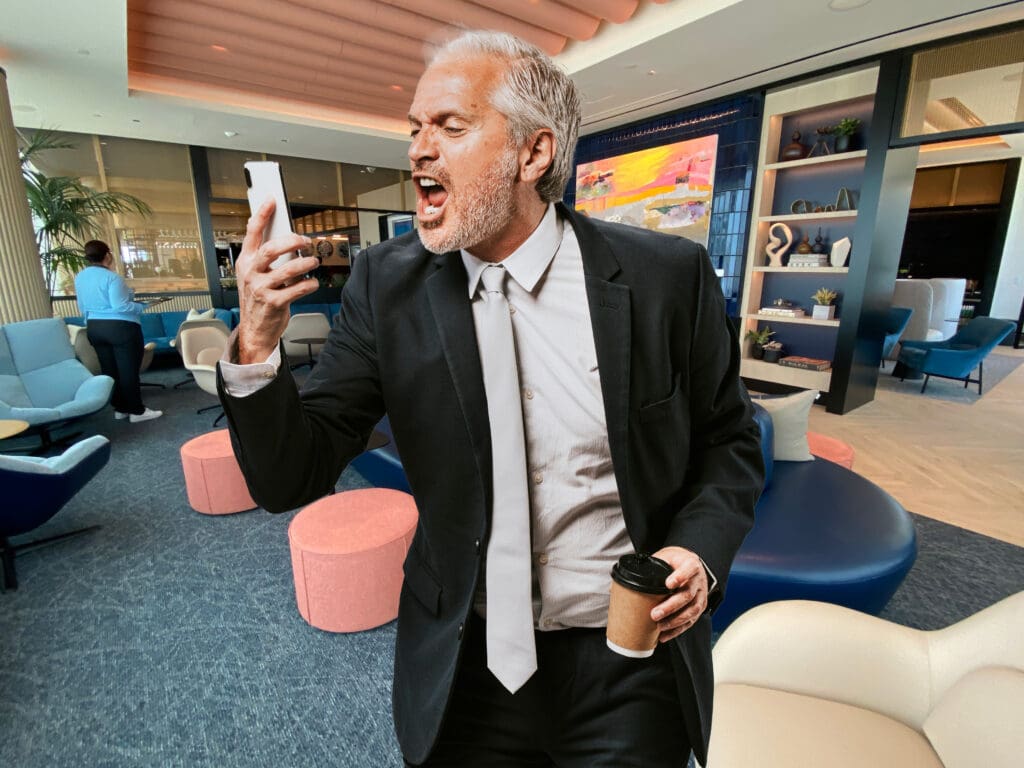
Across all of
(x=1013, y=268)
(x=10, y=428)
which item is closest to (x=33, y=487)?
(x=10, y=428)

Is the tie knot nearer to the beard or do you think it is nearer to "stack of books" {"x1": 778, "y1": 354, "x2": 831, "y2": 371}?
the beard

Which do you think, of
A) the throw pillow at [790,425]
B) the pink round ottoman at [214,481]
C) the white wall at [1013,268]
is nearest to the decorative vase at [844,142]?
the throw pillow at [790,425]

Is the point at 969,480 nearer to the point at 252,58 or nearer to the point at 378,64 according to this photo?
the point at 378,64

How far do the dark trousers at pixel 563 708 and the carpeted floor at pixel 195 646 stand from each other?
884 mm

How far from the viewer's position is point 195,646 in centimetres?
205

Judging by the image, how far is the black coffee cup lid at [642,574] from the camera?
65cm

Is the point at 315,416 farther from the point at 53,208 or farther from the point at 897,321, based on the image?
the point at 897,321

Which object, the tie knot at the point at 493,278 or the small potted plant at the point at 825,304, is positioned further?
the small potted plant at the point at 825,304

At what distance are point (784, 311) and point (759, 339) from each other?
448mm

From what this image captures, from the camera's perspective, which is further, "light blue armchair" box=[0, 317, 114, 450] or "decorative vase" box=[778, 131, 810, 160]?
"decorative vase" box=[778, 131, 810, 160]

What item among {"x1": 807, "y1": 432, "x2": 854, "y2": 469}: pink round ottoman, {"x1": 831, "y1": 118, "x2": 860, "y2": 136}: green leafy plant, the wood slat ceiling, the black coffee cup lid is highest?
the wood slat ceiling

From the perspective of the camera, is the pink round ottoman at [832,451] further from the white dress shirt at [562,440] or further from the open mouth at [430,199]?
the open mouth at [430,199]

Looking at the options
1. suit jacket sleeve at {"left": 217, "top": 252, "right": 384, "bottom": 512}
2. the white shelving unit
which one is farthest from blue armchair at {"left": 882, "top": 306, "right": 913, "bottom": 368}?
suit jacket sleeve at {"left": 217, "top": 252, "right": 384, "bottom": 512}

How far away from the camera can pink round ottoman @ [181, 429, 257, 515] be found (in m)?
3.07
